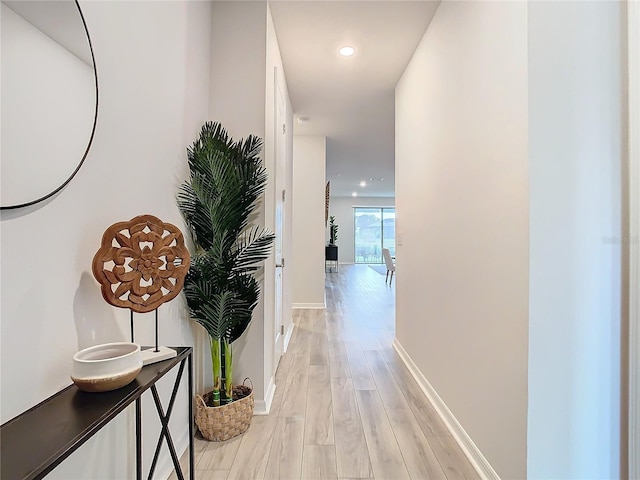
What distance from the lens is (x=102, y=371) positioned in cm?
87

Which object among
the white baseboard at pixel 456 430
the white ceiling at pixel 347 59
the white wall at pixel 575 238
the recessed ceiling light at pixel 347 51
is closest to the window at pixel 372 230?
the white ceiling at pixel 347 59

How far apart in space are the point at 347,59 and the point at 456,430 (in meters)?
2.84

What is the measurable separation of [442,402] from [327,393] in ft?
2.55

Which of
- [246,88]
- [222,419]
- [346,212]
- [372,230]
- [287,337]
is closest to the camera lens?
[222,419]

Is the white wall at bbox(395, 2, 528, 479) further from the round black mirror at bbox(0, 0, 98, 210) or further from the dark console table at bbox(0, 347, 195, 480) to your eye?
the round black mirror at bbox(0, 0, 98, 210)

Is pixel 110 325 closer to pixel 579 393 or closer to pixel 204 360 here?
pixel 204 360

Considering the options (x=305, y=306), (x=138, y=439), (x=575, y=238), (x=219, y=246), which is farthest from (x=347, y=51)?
(x=305, y=306)

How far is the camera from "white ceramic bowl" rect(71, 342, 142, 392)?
33.7 inches

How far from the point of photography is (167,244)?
117cm

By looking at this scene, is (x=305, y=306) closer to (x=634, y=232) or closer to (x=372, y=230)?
(x=634, y=232)

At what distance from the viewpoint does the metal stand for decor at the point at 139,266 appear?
39.6 inches

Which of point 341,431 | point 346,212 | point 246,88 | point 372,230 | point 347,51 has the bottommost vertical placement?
point 341,431

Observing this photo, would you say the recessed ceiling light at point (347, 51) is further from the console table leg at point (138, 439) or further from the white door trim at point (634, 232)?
the console table leg at point (138, 439)

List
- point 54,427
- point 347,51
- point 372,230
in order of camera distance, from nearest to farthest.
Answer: point 54,427 < point 347,51 < point 372,230
